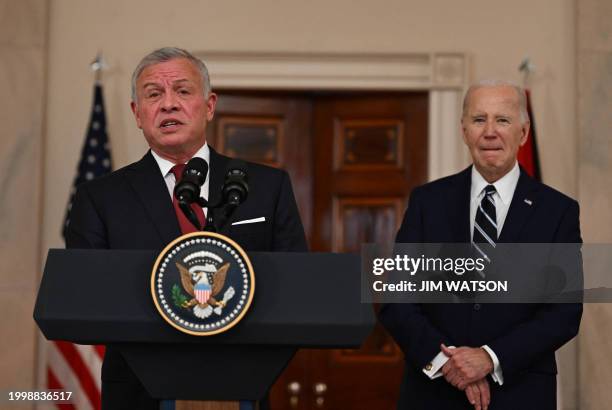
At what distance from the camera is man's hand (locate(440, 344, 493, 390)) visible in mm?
2982

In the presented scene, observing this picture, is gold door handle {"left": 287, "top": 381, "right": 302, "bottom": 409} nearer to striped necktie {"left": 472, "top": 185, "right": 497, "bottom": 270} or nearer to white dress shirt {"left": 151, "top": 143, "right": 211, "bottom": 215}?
striped necktie {"left": 472, "top": 185, "right": 497, "bottom": 270}

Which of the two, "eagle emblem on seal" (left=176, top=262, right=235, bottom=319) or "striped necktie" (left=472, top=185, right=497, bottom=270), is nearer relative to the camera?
"eagle emblem on seal" (left=176, top=262, right=235, bottom=319)

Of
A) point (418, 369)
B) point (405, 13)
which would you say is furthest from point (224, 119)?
point (418, 369)

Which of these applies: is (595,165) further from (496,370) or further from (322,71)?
(496,370)

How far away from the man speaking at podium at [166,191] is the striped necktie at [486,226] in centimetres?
77

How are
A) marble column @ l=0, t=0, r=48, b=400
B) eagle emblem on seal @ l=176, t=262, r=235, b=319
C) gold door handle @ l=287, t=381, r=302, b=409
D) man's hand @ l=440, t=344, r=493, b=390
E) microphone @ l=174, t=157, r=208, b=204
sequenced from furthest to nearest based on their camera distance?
gold door handle @ l=287, t=381, r=302, b=409 → marble column @ l=0, t=0, r=48, b=400 → man's hand @ l=440, t=344, r=493, b=390 → microphone @ l=174, t=157, r=208, b=204 → eagle emblem on seal @ l=176, t=262, r=235, b=319

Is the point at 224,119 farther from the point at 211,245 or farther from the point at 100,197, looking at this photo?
the point at 211,245

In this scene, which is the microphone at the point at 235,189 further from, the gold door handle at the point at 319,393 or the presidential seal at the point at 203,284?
the gold door handle at the point at 319,393

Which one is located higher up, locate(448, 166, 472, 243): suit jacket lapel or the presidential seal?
locate(448, 166, 472, 243): suit jacket lapel

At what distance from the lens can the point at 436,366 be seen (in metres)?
3.06

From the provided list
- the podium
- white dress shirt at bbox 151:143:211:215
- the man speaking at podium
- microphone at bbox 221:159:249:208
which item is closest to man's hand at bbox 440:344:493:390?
the man speaking at podium

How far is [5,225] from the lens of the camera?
20.6ft

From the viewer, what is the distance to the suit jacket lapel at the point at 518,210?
320 centimetres

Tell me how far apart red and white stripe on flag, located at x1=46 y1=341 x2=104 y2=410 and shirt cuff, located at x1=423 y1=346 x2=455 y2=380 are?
345cm
